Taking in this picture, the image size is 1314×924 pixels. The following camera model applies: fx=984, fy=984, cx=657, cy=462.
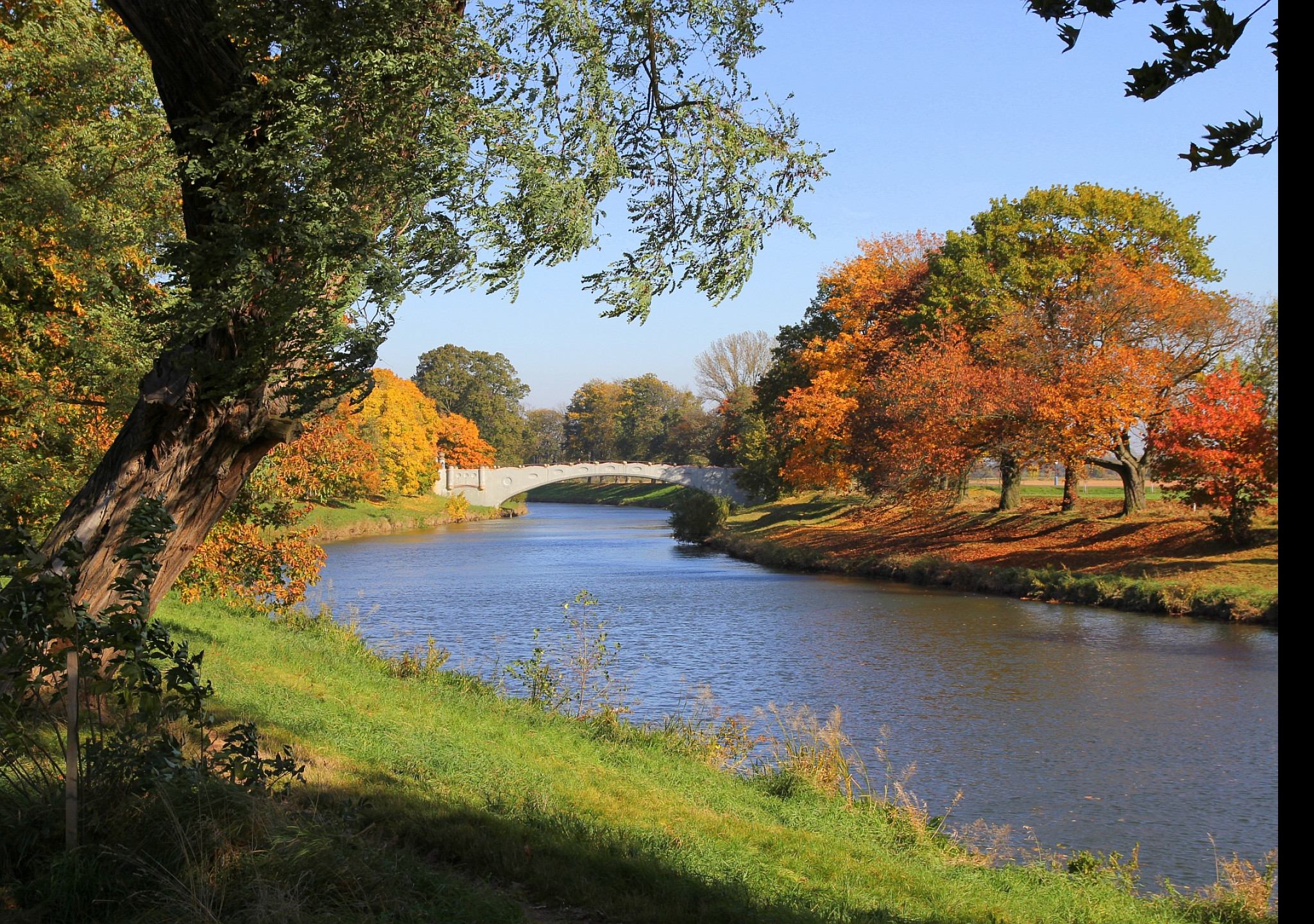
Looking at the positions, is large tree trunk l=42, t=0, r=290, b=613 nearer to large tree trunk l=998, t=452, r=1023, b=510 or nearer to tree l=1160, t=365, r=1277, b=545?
tree l=1160, t=365, r=1277, b=545

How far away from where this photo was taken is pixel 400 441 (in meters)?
49.4

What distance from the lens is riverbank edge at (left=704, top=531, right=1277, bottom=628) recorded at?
1947 centimetres

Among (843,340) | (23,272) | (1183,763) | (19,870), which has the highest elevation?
(843,340)

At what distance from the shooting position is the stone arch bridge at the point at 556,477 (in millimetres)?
48750

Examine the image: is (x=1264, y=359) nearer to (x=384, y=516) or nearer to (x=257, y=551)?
(x=257, y=551)

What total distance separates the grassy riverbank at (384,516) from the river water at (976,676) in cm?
1368

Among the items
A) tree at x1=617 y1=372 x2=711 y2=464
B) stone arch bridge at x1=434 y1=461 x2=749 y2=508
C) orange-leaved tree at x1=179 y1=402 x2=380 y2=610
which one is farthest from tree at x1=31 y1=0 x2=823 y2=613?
tree at x1=617 y1=372 x2=711 y2=464

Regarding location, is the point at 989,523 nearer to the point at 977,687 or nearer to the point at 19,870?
the point at 977,687

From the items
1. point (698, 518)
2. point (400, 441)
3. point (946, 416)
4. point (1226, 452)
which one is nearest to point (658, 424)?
point (400, 441)

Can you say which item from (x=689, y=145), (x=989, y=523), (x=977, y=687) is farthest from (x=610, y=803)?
(x=989, y=523)

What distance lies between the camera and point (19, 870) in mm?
3922

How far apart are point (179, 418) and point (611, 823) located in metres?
3.61

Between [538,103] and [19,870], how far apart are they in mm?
4716

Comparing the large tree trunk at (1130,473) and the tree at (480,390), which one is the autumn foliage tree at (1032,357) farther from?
the tree at (480,390)
